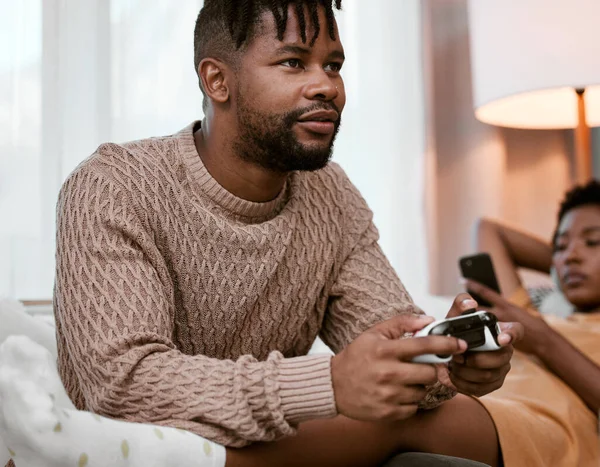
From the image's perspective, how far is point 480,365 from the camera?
83 centimetres

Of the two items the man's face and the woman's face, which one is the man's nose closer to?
the man's face

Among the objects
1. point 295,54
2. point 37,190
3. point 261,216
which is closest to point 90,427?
point 261,216

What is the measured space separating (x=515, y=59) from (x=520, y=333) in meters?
1.34

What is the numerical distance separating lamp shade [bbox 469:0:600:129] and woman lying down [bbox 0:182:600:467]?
0.31 m

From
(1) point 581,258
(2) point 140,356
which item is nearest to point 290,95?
(2) point 140,356

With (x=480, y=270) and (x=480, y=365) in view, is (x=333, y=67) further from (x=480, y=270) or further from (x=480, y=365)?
(x=480, y=270)

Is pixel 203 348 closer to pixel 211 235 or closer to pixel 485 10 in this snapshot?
pixel 211 235

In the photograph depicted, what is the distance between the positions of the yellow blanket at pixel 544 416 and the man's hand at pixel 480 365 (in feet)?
0.94

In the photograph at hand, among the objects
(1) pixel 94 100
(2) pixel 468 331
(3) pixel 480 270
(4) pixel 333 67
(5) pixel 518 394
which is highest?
(4) pixel 333 67

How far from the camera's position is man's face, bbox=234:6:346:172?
1.00 meters

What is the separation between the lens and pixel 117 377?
0.80 metres

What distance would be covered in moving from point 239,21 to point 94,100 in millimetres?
745

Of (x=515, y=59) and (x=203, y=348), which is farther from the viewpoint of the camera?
(x=515, y=59)

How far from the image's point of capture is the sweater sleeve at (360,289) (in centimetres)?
109
